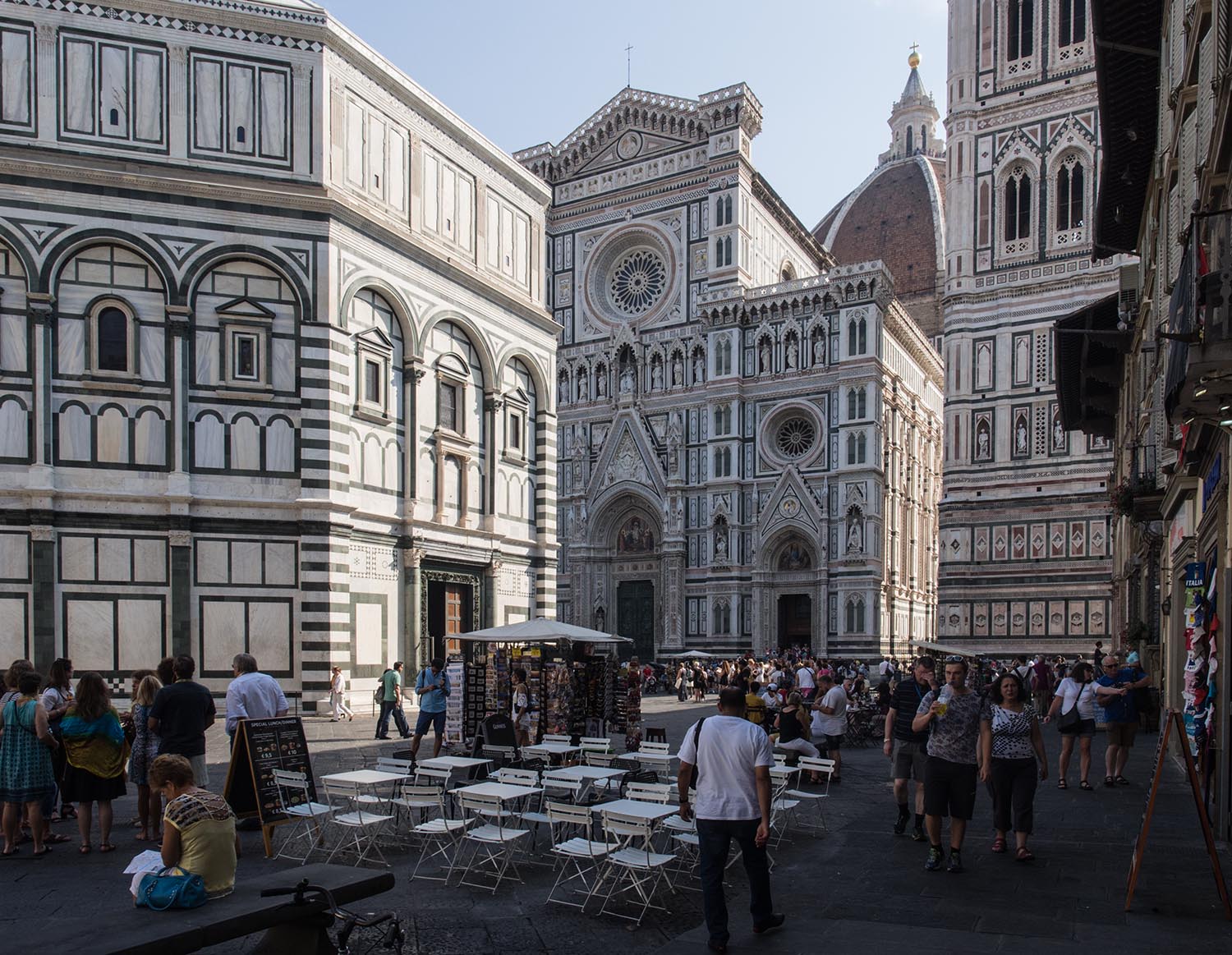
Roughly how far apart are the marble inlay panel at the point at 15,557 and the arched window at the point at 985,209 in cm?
3587

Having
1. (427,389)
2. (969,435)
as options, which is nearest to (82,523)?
(427,389)

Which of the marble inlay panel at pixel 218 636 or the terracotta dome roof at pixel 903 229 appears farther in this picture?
the terracotta dome roof at pixel 903 229

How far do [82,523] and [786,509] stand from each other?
1318 inches

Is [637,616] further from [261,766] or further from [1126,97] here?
[261,766]

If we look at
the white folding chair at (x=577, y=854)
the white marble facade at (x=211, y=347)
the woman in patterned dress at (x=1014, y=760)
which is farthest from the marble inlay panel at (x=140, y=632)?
the woman in patterned dress at (x=1014, y=760)

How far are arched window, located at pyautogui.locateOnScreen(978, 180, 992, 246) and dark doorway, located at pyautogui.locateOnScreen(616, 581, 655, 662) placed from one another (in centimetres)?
2124

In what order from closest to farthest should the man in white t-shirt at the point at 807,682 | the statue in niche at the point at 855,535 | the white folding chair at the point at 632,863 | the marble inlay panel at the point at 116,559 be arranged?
the white folding chair at the point at 632,863
the marble inlay panel at the point at 116,559
the man in white t-shirt at the point at 807,682
the statue in niche at the point at 855,535

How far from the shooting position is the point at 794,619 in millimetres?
49094

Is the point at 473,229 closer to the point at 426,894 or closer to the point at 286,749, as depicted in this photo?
the point at 286,749

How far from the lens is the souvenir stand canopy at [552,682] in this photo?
1717 centimetres

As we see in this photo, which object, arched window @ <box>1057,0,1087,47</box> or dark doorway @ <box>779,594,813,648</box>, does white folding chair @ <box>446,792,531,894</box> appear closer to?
dark doorway @ <box>779,594,813,648</box>

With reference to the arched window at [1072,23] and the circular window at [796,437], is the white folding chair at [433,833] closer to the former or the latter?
the circular window at [796,437]

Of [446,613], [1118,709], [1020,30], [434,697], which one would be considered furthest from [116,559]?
[1020,30]

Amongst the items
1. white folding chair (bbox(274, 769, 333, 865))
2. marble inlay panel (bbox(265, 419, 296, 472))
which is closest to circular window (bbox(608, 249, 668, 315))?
marble inlay panel (bbox(265, 419, 296, 472))
